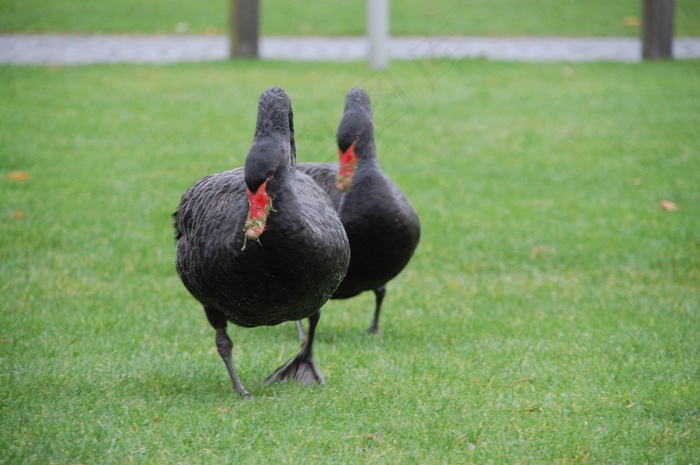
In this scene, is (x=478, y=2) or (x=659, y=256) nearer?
(x=659, y=256)

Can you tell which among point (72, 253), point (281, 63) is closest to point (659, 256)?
point (72, 253)

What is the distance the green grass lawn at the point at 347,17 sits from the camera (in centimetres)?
1912

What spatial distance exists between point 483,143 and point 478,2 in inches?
518

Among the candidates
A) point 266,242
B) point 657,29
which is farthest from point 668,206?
point 657,29

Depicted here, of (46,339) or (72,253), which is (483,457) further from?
(72,253)

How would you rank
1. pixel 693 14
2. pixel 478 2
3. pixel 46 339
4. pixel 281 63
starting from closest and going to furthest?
pixel 46 339, pixel 281 63, pixel 693 14, pixel 478 2

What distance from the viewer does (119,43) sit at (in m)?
Answer: 17.1

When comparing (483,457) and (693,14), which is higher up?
(693,14)

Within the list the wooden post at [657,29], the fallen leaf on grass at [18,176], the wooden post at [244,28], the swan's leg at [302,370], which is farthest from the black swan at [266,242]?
the wooden post at [657,29]

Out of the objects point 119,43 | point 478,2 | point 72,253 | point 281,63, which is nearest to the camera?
point 72,253

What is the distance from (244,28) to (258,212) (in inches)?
462

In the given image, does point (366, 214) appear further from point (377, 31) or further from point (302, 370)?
point (377, 31)

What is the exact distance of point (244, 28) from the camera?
1494cm

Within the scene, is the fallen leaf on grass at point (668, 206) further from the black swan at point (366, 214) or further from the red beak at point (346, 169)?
the red beak at point (346, 169)
